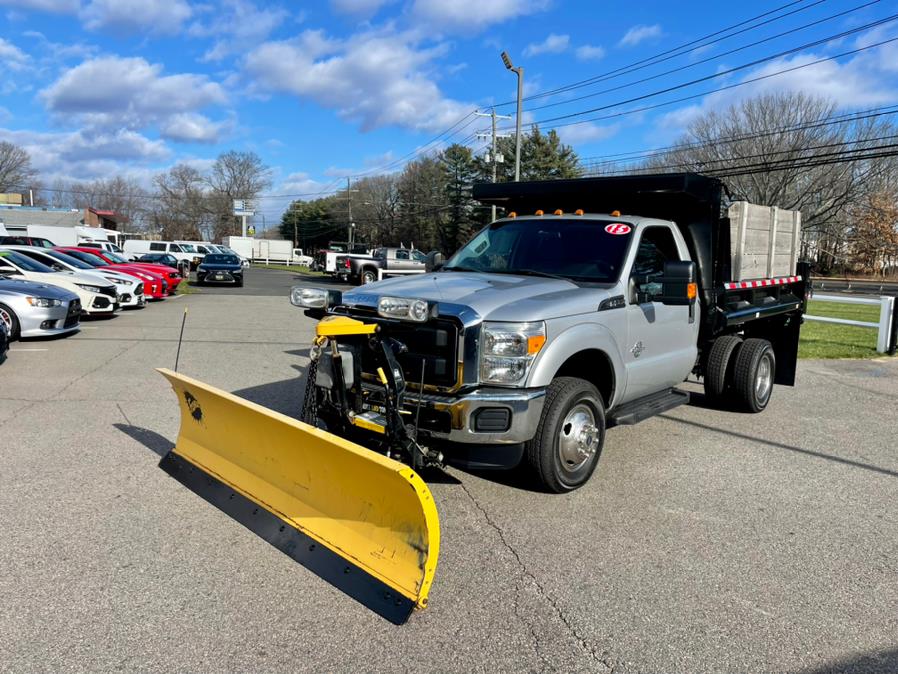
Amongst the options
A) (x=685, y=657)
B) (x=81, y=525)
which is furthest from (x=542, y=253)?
(x=81, y=525)

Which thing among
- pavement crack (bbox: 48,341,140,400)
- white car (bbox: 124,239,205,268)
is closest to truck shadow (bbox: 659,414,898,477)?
pavement crack (bbox: 48,341,140,400)

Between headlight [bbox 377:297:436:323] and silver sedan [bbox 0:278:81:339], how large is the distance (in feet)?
30.2

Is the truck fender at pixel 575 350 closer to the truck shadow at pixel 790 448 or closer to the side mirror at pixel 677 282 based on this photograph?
the side mirror at pixel 677 282

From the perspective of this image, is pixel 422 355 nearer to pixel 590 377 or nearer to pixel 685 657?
pixel 590 377

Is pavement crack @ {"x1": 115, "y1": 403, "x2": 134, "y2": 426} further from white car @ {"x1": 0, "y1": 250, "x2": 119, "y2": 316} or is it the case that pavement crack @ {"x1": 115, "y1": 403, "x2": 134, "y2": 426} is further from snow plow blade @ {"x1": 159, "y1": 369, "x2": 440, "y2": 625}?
white car @ {"x1": 0, "y1": 250, "x2": 119, "y2": 316}

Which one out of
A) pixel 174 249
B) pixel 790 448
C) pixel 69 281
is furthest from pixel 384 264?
pixel 790 448

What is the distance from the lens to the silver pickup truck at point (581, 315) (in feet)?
13.7

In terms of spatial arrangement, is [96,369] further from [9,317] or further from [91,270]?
[91,270]

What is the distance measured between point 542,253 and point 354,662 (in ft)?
12.5

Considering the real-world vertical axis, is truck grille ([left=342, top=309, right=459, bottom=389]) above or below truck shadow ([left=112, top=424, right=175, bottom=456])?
above

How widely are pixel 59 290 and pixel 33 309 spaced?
0.93 metres

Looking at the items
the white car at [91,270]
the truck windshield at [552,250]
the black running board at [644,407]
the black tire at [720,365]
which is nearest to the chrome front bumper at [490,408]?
the black running board at [644,407]

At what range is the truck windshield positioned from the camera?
536cm

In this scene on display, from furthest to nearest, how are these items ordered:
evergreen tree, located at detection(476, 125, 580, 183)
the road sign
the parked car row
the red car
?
the road sign
evergreen tree, located at detection(476, 125, 580, 183)
the red car
the parked car row
